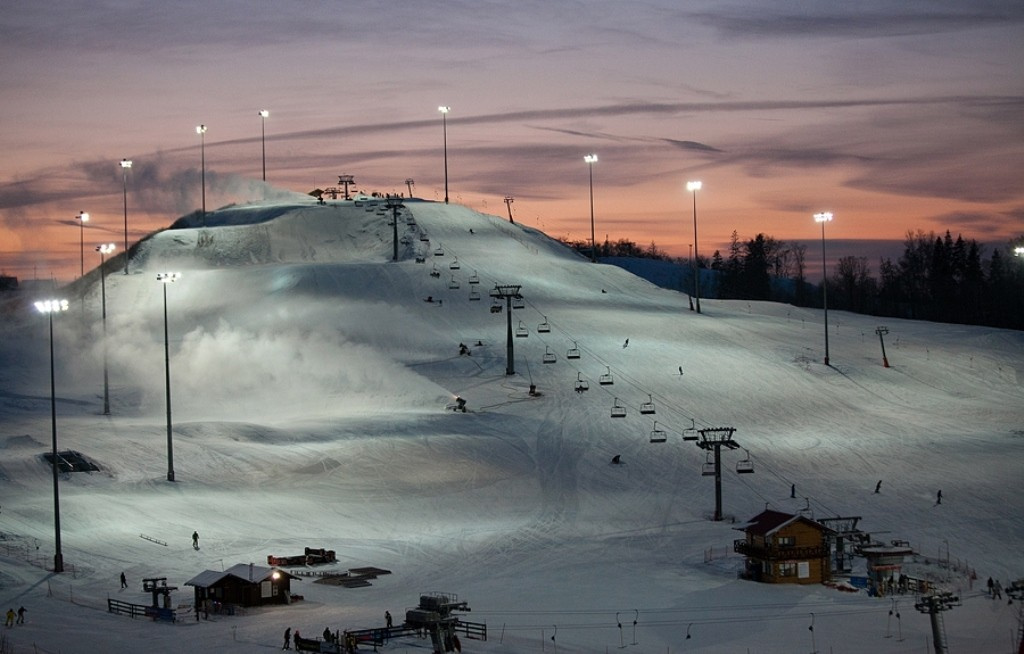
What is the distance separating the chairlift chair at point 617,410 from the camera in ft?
216

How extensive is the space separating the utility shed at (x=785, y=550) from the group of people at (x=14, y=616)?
22921mm

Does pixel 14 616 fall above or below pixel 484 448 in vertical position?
below

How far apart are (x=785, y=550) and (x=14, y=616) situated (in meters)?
24.1

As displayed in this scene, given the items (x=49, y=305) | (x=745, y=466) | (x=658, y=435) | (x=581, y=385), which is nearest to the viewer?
(x=49, y=305)

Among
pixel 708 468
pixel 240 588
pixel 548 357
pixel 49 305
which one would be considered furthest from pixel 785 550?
pixel 548 357

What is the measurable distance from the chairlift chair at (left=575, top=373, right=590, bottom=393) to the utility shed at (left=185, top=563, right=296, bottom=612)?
32.6 m

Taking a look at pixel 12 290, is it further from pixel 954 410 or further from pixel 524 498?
pixel 954 410

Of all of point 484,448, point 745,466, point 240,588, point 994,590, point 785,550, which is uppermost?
point 484,448

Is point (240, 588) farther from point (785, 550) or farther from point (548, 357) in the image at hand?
point (548, 357)

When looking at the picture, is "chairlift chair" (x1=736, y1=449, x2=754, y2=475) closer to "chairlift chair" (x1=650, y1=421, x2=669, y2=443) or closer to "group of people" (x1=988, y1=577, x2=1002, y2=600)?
"chairlift chair" (x1=650, y1=421, x2=669, y2=443)

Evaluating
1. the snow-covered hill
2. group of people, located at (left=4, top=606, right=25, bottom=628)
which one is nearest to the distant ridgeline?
the snow-covered hill

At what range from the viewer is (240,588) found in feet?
128

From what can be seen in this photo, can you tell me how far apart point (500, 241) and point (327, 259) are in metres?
16.7

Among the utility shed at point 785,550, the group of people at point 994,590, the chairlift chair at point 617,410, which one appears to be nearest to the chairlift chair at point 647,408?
the chairlift chair at point 617,410
